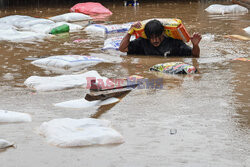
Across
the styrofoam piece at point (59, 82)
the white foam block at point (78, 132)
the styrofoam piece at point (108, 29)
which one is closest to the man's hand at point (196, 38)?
the styrofoam piece at point (59, 82)

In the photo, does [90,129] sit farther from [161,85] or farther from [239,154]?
[161,85]

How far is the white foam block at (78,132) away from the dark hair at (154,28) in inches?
97.3

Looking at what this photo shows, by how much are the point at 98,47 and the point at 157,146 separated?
13.7 ft

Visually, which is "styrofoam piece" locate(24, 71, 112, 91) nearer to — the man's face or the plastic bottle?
the man's face

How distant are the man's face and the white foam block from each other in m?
2.62

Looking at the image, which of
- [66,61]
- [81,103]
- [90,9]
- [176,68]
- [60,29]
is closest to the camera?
A: [81,103]

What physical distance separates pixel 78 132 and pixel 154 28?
2.75 meters

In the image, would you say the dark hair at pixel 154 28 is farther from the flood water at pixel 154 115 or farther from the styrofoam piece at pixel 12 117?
the styrofoam piece at pixel 12 117

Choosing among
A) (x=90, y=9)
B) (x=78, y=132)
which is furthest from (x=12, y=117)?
(x=90, y=9)

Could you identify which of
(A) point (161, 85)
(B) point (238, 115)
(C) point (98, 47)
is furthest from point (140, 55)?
(B) point (238, 115)

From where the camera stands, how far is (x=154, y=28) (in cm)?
549

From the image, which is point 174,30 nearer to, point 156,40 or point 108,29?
point 156,40

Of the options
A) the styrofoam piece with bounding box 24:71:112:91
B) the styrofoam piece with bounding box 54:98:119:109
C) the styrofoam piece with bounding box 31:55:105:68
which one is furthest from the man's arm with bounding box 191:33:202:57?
the styrofoam piece with bounding box 54:98:119:109

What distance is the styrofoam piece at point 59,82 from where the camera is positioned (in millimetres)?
4353
